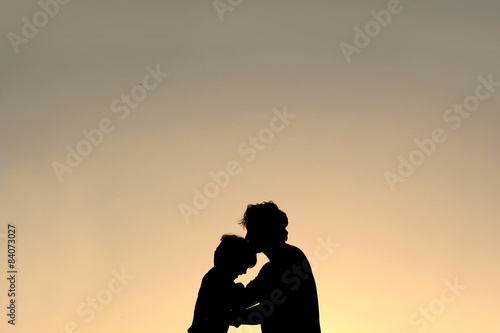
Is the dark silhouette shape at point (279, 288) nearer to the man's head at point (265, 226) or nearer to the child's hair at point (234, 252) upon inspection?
the man's head at point (265, 226)

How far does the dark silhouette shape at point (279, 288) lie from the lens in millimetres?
2557

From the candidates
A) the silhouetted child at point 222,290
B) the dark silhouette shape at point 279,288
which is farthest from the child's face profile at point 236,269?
the dark silhouette shape at point 279,288

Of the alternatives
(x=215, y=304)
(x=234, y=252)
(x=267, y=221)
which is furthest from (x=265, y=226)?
(x=215, y=304)

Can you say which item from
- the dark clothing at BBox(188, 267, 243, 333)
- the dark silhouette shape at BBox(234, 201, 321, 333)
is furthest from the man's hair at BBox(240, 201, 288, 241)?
the dark clothing at BBox(188, 267, 243, 333)

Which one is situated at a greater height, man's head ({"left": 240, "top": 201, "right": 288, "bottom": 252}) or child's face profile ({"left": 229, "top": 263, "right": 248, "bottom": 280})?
man's head ({"left": 240, "top": 201, "right": 288, "bottom": 252})

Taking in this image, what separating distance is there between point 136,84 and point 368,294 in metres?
2.19

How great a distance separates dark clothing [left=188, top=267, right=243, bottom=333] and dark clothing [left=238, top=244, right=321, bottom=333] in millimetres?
143

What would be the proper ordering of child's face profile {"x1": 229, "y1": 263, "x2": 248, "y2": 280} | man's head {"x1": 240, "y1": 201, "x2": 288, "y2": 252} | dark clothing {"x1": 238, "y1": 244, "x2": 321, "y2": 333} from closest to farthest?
→ dark clothing {"x1": 238, "y1": 244, "x2": 321, "y2": 333} → man's head {"x1": 240, "y1": 201, "x2": 288, "y2": 252} → child's face profile {"x1": 229, "y1": 263, "x2": 248, "y2": 280}

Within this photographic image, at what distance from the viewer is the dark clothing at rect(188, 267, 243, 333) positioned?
8.90 ft

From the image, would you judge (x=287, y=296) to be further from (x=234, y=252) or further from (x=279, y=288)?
(x=234, y=252)

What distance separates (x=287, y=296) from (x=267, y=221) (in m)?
0.32

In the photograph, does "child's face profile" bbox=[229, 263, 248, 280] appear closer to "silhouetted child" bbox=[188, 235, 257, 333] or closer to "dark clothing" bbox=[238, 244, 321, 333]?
"silhouetted child" bbox=[188, 235, 257, 333]

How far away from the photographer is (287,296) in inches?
101

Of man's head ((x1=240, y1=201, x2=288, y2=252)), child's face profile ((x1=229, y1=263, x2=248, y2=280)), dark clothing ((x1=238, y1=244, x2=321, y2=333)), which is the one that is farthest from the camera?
child's face profile ((x1=229, y1=263, x2=248, y2=280))
